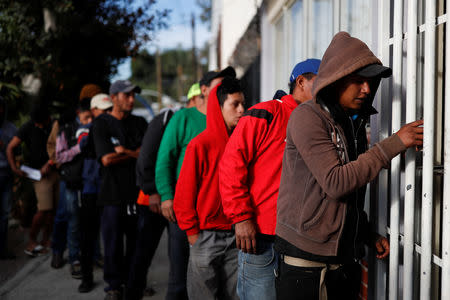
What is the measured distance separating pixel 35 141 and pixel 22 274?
5.89 feet

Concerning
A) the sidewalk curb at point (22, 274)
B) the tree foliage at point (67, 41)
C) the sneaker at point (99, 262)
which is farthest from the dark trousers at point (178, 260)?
the tree foliage at point (67, 41)

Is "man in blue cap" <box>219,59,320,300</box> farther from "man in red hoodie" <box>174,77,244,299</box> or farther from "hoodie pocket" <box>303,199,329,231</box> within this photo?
"hoodie pocket" <box>303,199,329,231</box>

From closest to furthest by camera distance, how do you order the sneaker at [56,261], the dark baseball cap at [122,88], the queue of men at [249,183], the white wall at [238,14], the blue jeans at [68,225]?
the queue of men at [249,183] → the dark baseball cap at [122,88] → the blue jeans at [68,225] → the sneaker at [56,261] → the white wall at [238,14]

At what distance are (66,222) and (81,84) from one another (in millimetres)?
5081

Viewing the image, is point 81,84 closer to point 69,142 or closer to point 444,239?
point 69,142

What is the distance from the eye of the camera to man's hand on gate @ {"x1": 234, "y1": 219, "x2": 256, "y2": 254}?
2498mm

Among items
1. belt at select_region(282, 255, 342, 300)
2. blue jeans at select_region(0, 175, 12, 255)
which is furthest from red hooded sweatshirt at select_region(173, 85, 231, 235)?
blue jeans at select_region(0, 175, 12, 255)

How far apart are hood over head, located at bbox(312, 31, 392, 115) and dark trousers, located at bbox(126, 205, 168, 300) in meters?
2.68

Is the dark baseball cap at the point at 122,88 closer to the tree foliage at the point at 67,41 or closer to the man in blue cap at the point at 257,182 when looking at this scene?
the man in blue cap at the point at 257,182

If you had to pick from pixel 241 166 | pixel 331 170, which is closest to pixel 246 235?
pixel 241 166

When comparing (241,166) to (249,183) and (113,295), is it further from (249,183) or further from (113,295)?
(113,295)

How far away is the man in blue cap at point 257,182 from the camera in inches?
98.3

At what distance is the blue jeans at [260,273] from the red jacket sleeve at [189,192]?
0.51 metres

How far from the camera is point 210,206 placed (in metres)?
3.00
